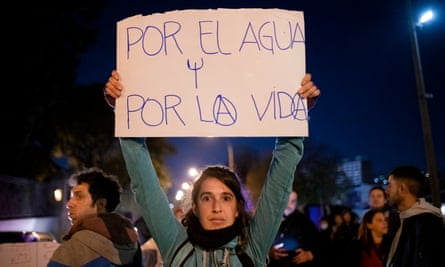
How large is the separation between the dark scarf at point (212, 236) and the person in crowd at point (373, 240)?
3771 millimetres

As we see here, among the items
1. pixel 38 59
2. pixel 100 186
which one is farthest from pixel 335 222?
pixel 38 59

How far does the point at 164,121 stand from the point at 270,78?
0.59 meters

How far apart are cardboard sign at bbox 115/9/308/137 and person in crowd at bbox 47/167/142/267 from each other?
1069 millimetres

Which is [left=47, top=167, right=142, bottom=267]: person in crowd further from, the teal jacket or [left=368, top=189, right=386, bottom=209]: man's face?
[left=368, top=189, right=386, bottom=209]: man's face

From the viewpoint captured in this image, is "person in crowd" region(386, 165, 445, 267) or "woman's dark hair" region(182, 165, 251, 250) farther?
"person in crowd" region(386, 165, 445, 267)

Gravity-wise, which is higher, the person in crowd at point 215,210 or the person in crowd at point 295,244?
the person in crowd at point 215,210

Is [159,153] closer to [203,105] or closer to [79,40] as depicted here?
[79,40]

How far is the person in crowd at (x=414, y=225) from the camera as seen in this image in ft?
13.6

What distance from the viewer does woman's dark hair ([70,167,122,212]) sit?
380 cm

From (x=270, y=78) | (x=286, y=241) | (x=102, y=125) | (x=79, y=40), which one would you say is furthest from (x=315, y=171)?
(x=270, y=78)

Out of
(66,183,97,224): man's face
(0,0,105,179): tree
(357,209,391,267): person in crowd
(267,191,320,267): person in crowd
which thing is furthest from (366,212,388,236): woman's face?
(0,0,105,179): tree

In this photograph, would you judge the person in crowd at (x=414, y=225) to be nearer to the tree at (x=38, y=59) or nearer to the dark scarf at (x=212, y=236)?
the dark scarf at (x=212, y=236)

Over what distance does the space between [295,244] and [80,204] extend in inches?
129

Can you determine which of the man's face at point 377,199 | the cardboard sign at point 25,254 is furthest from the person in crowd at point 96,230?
the man's face at point 377,199
